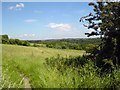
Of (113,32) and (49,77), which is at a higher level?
(113,32)

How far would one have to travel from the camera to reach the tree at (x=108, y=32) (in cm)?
1308

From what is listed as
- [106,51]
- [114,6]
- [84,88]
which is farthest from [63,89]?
[114,6]

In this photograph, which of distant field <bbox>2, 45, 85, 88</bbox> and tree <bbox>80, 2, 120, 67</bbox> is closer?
distant field <bbox>2, 45, 85, 88</bbox>

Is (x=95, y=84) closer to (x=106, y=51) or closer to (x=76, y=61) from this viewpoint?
(x=106, y=51)

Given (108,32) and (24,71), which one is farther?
(24,71)

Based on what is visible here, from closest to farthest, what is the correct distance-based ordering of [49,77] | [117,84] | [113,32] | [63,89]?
[63,89], [117,84], [49,77], [113,32]

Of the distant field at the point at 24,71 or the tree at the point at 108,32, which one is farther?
the tree at the point at 108,32

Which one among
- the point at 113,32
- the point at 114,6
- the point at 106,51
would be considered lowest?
the point at 106,51

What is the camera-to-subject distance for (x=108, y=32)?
13.7 metres

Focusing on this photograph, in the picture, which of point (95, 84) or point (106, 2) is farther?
point (106, 2)

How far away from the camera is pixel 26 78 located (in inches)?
593

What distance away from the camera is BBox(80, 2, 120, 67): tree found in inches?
515

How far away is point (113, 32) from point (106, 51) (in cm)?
91

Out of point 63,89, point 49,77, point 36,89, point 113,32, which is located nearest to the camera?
point 63,89
